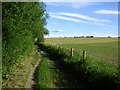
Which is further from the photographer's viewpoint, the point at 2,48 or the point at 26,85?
the point at 26,85

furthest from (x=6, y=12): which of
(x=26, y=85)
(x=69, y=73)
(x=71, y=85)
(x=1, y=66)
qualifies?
(x=69, y=73)

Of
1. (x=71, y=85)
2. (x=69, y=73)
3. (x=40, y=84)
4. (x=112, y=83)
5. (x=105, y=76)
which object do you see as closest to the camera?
(x=112, y=83)

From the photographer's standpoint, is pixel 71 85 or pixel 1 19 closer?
pixel 1 19

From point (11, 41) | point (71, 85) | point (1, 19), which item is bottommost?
point (71, 85)

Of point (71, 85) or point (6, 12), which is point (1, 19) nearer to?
point (6, 12)

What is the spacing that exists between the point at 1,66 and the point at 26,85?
240 cm

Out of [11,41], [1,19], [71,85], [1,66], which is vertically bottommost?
[71,85]

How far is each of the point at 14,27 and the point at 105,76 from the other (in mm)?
5011

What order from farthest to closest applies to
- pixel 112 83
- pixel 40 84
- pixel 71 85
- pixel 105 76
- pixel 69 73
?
1. pixel 69 73
2. pixel 71 85
3. pixel 40 84
4. pixel 105 76
5. pixel 112 83

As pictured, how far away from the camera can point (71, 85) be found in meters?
17.6

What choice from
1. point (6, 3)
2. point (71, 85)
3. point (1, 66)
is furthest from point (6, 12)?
point (71, 85)

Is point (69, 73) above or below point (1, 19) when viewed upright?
below

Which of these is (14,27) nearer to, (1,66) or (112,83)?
(1,66)

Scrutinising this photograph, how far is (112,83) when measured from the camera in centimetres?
1412
